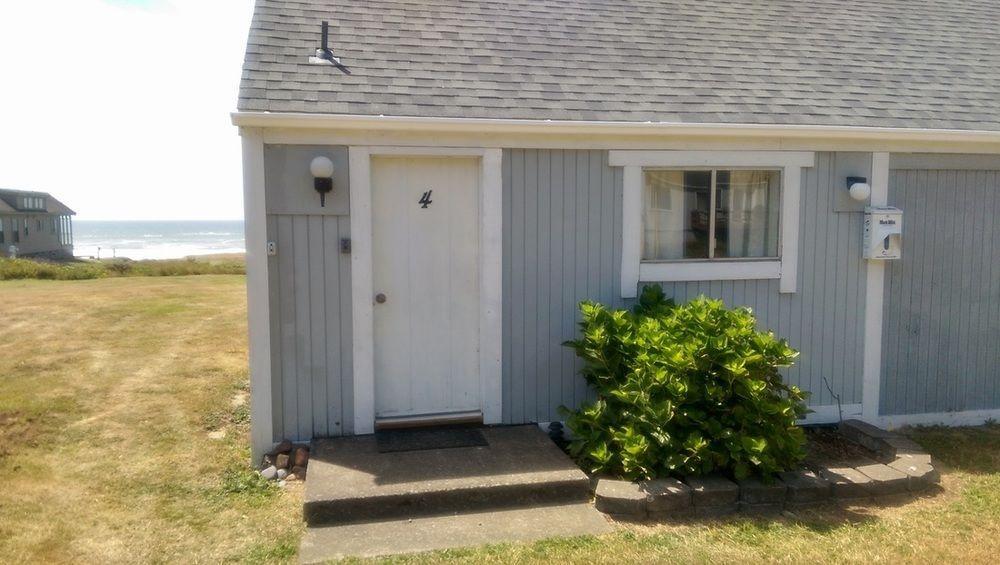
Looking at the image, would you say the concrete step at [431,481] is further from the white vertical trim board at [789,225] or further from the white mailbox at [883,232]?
the white mailbox at [883,232]

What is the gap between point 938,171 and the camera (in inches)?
257

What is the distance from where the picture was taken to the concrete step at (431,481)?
4.50 metres

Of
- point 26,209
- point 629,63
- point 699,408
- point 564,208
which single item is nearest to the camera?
point 699,408

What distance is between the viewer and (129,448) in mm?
5777

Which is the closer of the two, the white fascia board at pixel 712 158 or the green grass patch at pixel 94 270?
the white fascia board at pixel 712 158

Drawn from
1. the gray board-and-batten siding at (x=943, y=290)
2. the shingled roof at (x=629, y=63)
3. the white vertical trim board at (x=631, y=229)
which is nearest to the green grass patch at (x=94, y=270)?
the shingled roof at (x=629, y=63)

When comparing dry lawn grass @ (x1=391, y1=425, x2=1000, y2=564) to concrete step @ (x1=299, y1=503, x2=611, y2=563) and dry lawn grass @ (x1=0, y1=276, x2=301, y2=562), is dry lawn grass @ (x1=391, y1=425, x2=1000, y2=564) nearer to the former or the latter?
concrete step @ (x1=299, y1=503, x2=611, y2=563)

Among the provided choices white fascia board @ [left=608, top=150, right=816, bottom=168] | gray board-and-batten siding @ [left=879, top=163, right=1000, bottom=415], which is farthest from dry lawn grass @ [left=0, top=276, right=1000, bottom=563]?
white fascia board @ [left=608, top=150, right=816, bottom=168]

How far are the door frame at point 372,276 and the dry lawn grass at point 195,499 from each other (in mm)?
1031

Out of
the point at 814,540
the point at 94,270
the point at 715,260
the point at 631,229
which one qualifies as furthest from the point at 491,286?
the point at 94,270

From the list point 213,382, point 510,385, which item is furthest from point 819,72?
point 213,382

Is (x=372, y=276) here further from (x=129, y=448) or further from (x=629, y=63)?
(x=629, y=63)

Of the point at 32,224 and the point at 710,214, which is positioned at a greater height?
the point at 32,224

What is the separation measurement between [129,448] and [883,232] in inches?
252
